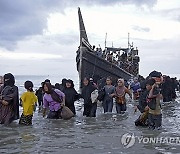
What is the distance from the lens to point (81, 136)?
8.64 meters

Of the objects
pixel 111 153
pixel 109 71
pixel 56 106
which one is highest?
pixel 109 71

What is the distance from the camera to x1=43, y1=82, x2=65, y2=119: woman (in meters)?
10.8

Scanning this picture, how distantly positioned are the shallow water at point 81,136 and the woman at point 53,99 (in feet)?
1.01

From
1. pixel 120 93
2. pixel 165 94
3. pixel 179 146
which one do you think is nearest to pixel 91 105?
pixel 120 93

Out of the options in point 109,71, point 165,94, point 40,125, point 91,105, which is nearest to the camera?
point 40,125

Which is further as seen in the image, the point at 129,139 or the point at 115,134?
the point at 115,134

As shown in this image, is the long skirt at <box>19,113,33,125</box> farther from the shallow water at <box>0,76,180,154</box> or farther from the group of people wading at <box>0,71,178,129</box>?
the shallow water at <box>0,76,180,154</box>

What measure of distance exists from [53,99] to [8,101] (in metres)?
A: 1.65

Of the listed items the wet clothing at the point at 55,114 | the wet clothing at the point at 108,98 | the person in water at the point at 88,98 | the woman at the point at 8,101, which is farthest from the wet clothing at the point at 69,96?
the woman at the point at 8,101

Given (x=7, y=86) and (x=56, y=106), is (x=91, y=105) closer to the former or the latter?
(x=56, y=106)

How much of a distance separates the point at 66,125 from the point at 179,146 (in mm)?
3962

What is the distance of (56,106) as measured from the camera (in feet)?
36.4

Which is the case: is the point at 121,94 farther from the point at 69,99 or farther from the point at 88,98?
the point at 69,99

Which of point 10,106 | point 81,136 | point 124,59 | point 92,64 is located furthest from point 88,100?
point 124,59
